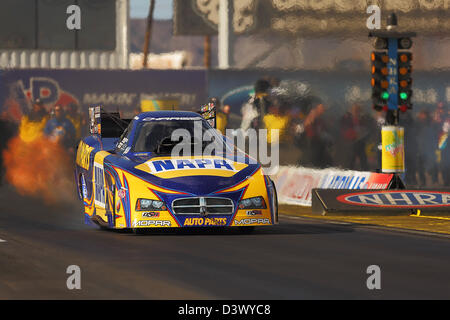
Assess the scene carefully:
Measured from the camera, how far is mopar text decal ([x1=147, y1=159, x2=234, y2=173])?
Result: 15.8 m

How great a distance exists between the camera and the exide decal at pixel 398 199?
67.2ft

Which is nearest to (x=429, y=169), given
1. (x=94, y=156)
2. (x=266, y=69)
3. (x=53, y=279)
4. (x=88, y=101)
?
(x=266, y=69)

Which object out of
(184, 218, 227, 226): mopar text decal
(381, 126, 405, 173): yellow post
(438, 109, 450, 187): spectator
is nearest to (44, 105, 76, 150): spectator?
(438, 109, 450, 187): spectator

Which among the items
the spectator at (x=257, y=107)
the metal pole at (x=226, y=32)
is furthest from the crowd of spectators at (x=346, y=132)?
the metal pole at (x=226, y=32)

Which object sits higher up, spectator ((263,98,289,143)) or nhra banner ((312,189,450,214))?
spectator ((263,98,289,143))

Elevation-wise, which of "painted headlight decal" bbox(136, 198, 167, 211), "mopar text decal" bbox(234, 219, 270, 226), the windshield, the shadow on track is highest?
the windshield

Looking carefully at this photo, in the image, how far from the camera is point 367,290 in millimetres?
10609

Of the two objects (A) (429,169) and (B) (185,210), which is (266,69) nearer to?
(A) (429,169)

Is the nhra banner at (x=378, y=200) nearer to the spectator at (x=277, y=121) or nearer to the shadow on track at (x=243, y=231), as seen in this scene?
the shadow on track at (x=243, y=231)

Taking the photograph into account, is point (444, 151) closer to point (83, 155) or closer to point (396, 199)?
point (396, 199)

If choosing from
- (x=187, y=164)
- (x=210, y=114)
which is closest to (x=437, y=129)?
(x=210, y=114)

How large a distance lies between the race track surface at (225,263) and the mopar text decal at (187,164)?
0.84 m

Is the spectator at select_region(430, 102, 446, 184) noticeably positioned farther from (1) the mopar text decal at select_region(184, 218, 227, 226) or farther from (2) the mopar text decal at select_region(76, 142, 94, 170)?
(1) the mopar text decal at select_region(184, 218, 227, 226)

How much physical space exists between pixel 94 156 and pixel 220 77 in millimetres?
14555
